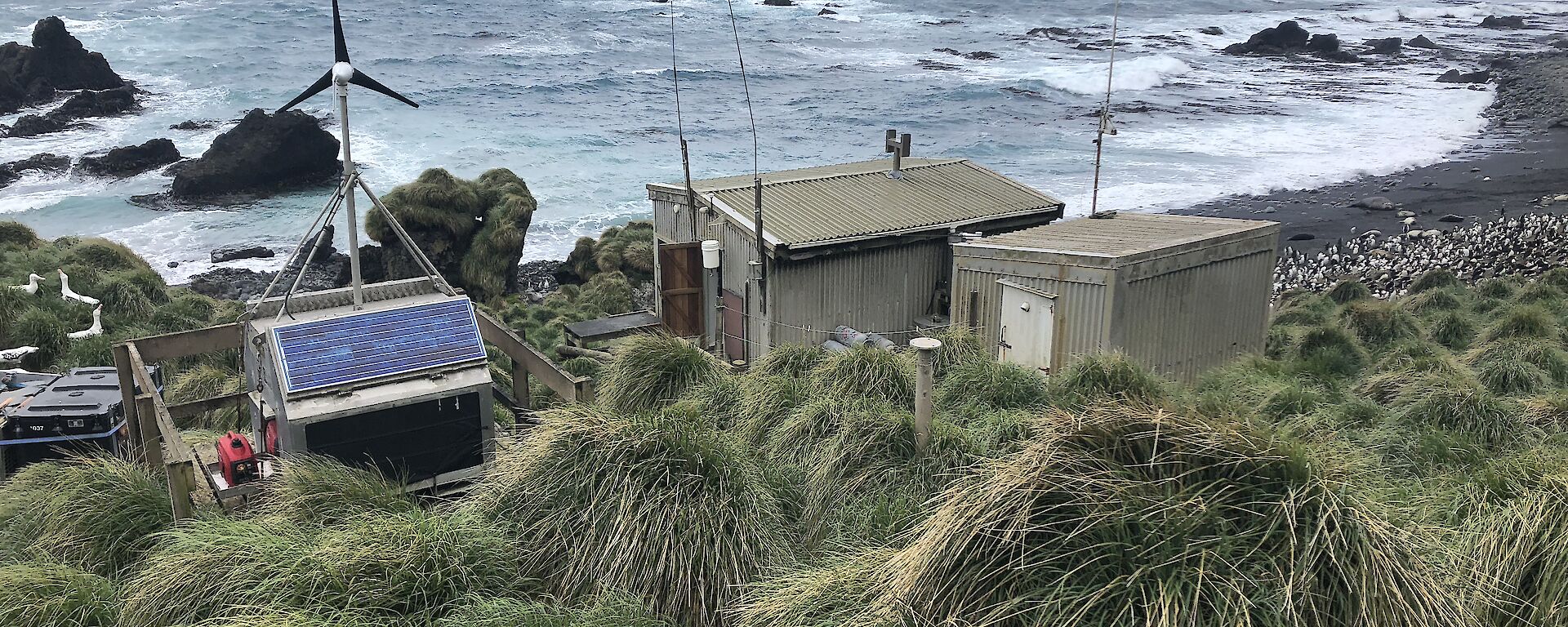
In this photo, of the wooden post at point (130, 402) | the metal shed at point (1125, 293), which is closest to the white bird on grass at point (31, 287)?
the wooden post at point (130, 402)

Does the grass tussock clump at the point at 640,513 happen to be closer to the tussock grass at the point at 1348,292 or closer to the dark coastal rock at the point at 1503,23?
the tussock grass at the point at 1348,292

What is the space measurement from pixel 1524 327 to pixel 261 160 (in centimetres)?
4126

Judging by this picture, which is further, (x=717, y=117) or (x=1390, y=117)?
(x=717, y=117)

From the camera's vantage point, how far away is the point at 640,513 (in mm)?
6910

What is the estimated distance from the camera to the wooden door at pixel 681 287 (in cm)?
1573

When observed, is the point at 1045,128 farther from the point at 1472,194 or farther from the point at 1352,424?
the point at 1352,424

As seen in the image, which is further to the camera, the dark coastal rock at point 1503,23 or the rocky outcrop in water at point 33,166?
the dark coastal rock at point 1503,23

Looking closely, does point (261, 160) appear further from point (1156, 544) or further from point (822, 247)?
point (1156, 544)

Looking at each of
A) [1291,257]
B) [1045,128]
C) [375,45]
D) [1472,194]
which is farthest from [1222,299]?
[375,45]

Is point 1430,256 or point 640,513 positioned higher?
point 640,513

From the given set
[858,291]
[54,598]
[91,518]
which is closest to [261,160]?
[858,291]

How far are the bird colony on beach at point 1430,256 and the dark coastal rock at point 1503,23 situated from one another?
233 ft

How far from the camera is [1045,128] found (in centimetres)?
5544

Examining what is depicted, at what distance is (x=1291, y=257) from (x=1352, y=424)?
2020 centimetres
